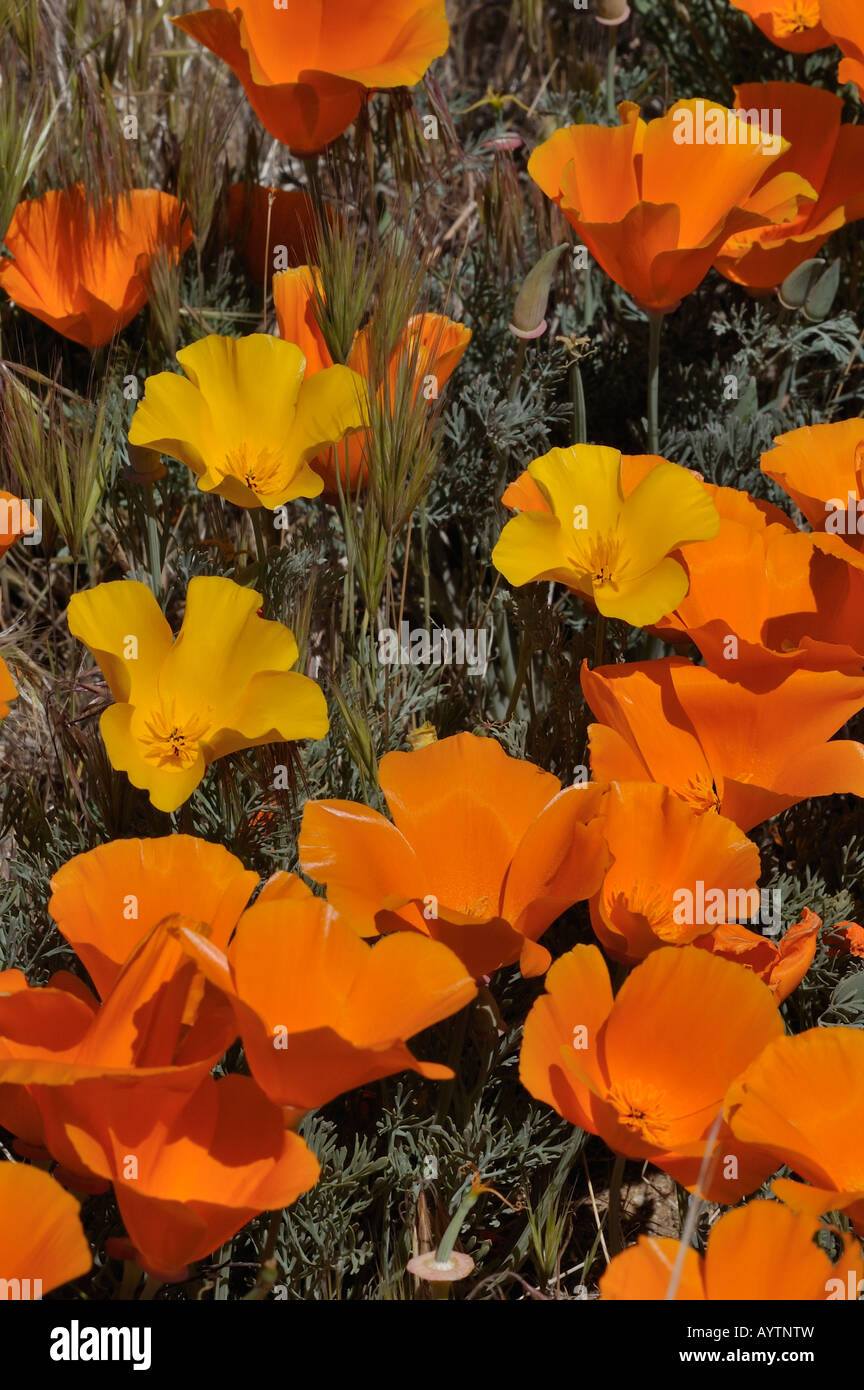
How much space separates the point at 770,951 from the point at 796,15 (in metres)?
1.16

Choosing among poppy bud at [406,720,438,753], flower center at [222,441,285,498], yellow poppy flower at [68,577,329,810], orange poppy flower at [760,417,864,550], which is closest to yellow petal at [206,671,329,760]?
yellow poppy flower at [68,577,329,810]

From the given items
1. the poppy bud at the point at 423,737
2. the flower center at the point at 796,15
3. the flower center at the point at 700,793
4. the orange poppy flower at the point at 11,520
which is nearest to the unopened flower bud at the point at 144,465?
the orange poppy flower at the point at 11,520

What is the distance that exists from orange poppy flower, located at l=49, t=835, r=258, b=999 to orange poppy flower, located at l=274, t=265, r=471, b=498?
40 cm

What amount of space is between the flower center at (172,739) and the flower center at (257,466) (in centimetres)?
22

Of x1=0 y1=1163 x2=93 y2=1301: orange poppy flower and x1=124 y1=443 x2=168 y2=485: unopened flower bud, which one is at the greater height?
x1=124 y1=443 x2=168 y2=485: unopened flower bud

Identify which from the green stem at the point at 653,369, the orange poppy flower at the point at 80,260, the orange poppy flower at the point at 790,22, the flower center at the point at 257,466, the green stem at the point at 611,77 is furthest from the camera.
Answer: the green stem at the point at 611,77

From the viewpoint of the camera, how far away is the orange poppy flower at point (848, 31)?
146 centimetres

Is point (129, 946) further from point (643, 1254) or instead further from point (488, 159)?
point (488, 159)

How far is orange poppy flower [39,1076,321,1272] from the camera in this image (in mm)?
847

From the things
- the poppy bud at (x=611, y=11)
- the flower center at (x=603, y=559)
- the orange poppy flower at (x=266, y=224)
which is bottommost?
the flower center at (x=603, y=559)

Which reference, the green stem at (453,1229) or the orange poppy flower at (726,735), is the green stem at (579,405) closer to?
the orange poppy flower at (726,735)

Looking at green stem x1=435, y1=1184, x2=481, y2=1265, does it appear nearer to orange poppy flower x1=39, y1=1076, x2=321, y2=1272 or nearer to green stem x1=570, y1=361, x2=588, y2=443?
orange poppy flower x1=39, y1=1076, x2=321, y2=1272
